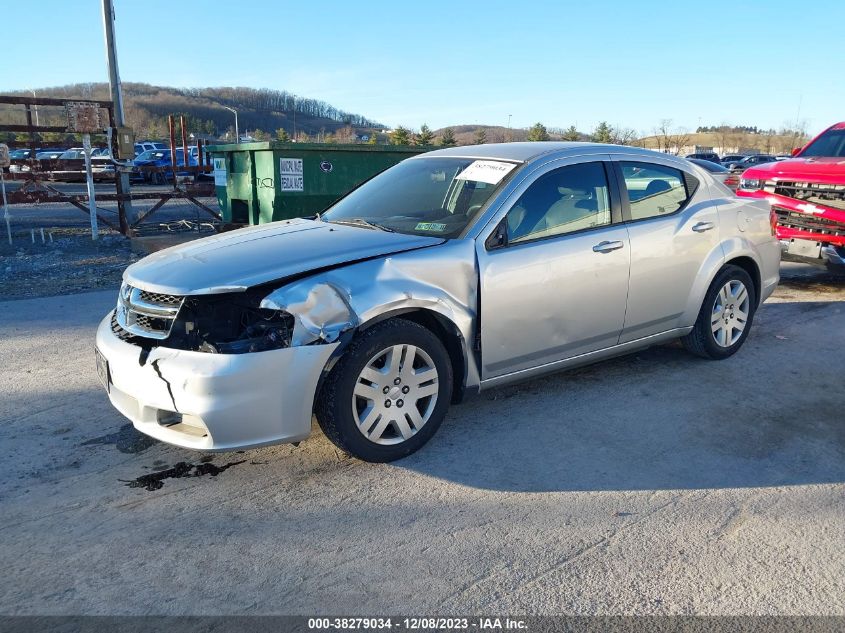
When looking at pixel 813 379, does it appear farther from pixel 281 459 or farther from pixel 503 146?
pixel 281 459

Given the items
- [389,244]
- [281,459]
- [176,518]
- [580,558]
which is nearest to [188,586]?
[176,518]

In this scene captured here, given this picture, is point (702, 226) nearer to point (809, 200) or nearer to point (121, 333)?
point (121, 333)

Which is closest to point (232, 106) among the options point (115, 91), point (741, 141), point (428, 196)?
point (741, 141)

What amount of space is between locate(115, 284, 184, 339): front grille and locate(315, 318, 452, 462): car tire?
0.82 m

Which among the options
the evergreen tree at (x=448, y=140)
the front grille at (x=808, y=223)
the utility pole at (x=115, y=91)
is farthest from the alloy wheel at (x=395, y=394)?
the evergreen tree at (x=448, y=140)

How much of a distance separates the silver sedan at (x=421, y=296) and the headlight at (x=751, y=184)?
402 cm

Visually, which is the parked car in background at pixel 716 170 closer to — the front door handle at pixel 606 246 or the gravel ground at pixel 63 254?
the front door handle at pixel 606 246

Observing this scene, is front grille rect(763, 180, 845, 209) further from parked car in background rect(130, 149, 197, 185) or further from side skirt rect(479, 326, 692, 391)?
parked car in background rect(130, 149, 197, 185)

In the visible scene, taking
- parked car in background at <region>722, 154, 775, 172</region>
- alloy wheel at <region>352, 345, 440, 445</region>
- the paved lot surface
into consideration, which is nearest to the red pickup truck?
the paved lot surface

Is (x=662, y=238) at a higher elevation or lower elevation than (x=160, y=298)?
higher

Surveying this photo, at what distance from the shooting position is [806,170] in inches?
324

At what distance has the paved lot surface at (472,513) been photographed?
262 centimetres

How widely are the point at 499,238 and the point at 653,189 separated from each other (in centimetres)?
157

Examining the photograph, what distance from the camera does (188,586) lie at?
8.68 feet
